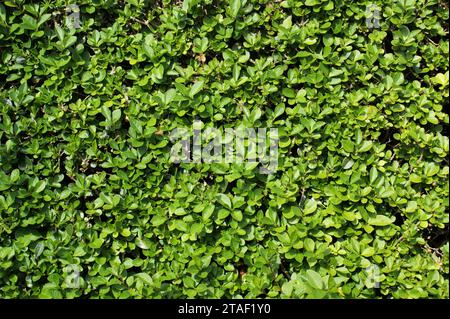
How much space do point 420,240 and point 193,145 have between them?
1240 mm

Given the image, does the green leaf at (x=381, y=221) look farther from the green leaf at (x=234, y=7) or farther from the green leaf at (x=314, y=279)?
the green leaf at (x=234, y=7)

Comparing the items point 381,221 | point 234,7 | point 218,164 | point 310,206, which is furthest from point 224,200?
point 234,7

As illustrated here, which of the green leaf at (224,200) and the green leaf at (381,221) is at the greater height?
the green leaf at (224,200)

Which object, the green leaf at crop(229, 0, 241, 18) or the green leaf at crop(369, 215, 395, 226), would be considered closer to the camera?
the green leaf at crop(229, 0, 241, 18)

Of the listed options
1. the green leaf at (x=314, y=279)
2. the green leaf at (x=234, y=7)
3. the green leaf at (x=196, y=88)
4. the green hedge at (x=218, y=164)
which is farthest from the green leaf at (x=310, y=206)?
the green leaf at (x=234, y=7)

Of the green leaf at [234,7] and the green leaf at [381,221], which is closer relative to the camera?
the green leaf at [234,7]

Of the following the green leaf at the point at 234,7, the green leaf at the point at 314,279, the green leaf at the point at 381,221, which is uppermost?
the green leaf at the point at 234,7

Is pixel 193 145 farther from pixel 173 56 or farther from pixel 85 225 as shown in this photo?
pixel 85 225

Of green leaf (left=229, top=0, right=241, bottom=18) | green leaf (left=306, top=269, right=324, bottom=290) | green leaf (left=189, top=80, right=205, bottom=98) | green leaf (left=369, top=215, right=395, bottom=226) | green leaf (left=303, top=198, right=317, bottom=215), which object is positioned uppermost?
green leaf (left=229, top=0, right=241, bottom=18)

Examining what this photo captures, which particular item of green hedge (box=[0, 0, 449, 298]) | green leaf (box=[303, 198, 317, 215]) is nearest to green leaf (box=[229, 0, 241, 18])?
green hedge (box=[0, 0, 449, 298])

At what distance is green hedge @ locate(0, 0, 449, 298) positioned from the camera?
2367 millimetres

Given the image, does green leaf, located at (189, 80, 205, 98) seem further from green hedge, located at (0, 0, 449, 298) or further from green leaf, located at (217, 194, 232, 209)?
green leaf, located at (217, 194, 232, 209)

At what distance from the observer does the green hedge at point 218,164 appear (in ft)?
7.77

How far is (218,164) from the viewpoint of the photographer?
2383 mm
